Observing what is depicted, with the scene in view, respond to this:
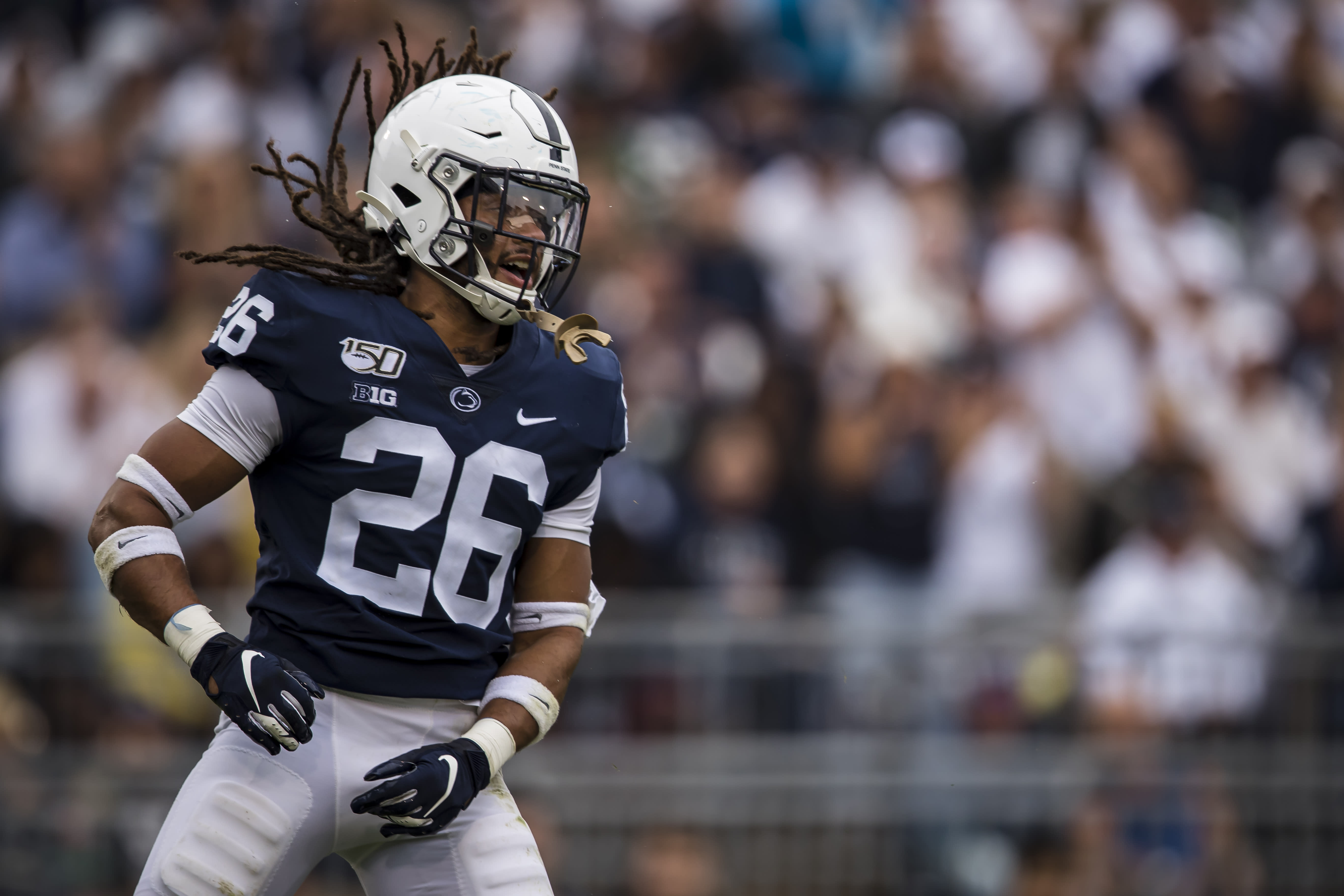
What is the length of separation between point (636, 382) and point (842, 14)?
367 centimetres

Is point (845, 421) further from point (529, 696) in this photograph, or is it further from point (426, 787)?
point (426, 787)

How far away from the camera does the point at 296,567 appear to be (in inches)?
162

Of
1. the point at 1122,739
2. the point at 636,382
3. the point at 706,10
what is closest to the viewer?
the point at 1122,739

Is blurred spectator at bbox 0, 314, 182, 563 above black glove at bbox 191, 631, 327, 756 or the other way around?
above

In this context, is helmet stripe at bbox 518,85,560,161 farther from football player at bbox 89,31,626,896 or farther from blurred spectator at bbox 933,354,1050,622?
blurred spectator at bbox 933,354,1050,622

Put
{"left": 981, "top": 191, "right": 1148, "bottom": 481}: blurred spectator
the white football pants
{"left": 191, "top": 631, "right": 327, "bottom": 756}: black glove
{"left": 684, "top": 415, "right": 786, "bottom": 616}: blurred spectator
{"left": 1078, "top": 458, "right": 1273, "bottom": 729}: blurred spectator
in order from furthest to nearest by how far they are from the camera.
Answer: {"left": 981, "top": 191, "right": 1148, "bottom": 481}: blurred spectator
{"left": 684, "top": 415, "right": 786, "bottom": 616}: blurred spectator
{"left": 1078, "top": 458, "right": 1273, "bottom": 729}: blurred spectator
the white football pants
{"left": 191, "top": 631, "right": 327, "bottom": 756}: black glove

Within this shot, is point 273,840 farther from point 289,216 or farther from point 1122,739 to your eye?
point 289,216

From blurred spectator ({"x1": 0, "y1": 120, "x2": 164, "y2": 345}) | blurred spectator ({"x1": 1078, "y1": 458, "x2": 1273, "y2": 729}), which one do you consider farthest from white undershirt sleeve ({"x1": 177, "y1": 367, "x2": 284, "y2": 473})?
blurred spectator ({"x1": 0, "y1": 120, "x2": 164, "y2": 345})

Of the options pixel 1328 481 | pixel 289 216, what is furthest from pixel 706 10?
pixel 1328 481

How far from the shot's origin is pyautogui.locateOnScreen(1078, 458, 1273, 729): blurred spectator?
8664 mm

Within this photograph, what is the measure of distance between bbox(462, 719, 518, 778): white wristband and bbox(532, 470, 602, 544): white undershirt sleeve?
471 mm

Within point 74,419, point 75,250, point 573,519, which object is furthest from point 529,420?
point 75,250

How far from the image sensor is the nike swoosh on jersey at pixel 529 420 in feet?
13.8

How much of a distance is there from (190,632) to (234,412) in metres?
0.47
